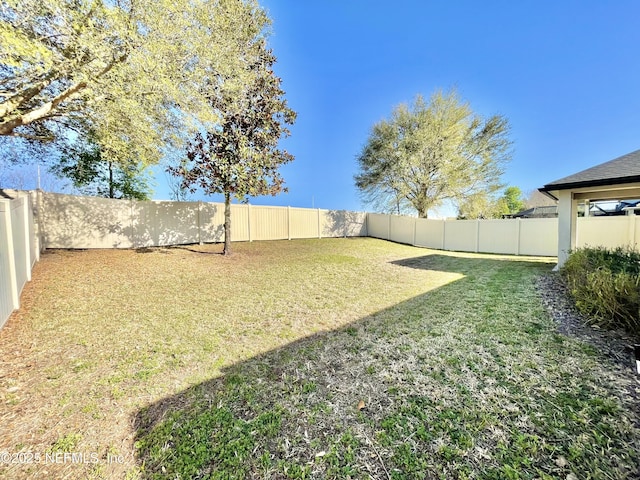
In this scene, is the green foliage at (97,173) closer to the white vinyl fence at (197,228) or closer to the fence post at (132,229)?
the fence post at (132,229)

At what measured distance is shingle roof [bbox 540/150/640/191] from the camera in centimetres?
550

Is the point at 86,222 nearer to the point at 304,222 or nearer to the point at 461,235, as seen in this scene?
the point at 304,222

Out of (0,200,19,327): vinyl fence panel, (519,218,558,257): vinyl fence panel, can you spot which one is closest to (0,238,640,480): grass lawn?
(0,200,19,327): vinyl fence panel

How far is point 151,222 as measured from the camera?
28.8 ft

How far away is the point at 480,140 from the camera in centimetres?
1504

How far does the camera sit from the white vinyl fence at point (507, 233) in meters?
9.14

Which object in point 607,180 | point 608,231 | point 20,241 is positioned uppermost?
point 607,180

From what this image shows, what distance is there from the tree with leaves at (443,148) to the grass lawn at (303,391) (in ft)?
38.7

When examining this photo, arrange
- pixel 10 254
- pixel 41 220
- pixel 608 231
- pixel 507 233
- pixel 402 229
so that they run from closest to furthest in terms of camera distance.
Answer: pixel 10 254, pixel 41 220, pixel 608 231, pixel 507 233, pixel 402 229

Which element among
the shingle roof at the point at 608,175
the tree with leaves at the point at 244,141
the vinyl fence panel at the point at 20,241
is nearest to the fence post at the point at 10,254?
the vinyl fence panel at the point at 20,241

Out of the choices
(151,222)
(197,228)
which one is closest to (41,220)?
(151,222)

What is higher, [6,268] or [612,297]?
[6,268]

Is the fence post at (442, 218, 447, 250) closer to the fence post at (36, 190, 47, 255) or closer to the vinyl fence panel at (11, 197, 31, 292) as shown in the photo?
the vinyl fence panel at (11, 197, 31, 292)

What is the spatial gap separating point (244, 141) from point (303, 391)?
702 cm
